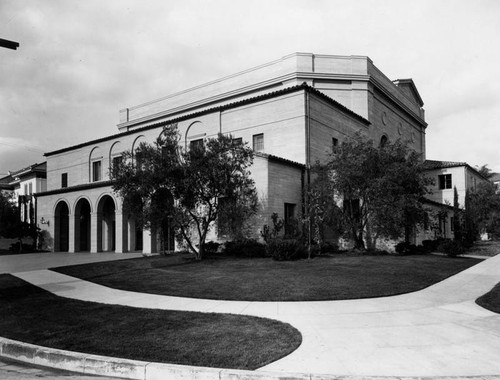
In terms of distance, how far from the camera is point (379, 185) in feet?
65.3

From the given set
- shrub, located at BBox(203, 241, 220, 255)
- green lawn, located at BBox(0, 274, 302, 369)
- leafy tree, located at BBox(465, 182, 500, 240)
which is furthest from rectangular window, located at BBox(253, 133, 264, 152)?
leafy tree, located at BBox(465, 182, 500, 240)

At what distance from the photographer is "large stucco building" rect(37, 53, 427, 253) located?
25.3 metres

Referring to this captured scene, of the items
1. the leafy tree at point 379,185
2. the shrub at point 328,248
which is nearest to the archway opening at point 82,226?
the shrub at point 328,248

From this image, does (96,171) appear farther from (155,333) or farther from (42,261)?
(155,333)

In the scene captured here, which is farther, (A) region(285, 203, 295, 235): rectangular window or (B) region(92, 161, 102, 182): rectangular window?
(B) region(92, 161, 102, 182): rectangular window

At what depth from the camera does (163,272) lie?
15.6 metres

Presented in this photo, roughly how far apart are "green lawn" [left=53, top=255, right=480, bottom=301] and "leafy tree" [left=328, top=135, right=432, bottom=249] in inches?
147

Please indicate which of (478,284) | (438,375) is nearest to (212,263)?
(478,284)

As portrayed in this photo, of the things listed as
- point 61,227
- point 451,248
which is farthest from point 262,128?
point 61,227

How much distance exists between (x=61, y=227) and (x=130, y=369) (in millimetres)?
35243

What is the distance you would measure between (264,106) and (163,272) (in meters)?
15.8

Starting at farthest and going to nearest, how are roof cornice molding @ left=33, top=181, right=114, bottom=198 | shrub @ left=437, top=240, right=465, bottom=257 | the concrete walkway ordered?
roof cornice molding @ left=33, top=181, right=114, bottom=198
shrub @ left=437, top=240, right=465, bottom=257
the concrete walkway

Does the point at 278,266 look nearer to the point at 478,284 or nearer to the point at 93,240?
the point at 478,284

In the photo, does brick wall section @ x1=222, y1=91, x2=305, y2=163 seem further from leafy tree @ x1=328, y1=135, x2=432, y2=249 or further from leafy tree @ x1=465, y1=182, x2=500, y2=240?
leafy tree @ x1=465, y1=182, x2=500, y2=240
